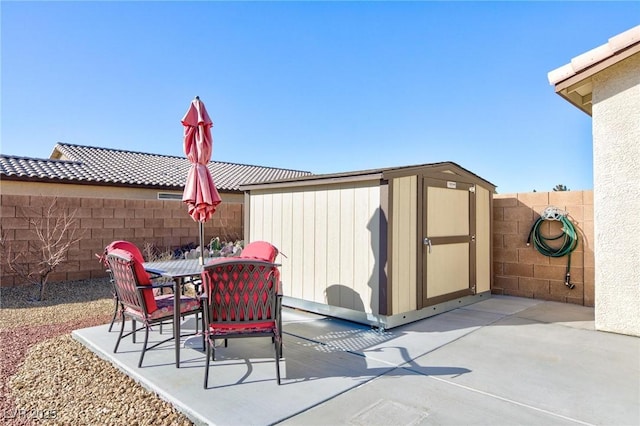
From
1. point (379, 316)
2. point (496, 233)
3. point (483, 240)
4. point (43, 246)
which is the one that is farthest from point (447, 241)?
point (43, 246)

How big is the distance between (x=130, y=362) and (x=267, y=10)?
713 centimetres

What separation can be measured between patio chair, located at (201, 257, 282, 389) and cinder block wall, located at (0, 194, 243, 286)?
20.5ft

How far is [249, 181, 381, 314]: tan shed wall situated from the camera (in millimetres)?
4805

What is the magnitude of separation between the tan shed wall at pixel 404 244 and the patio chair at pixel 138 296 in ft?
7.96

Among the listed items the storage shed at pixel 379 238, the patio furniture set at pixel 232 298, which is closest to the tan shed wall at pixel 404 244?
the storage shed at pixel 379 238

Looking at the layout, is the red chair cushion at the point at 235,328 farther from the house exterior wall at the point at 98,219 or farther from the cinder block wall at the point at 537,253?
the house exterior wall at the point at 98,219

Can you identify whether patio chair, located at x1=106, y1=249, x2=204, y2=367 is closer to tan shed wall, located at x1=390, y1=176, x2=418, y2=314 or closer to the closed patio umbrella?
the closed patio umbrella

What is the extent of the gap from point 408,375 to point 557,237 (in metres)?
4.46

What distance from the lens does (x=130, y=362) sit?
3.47 meters

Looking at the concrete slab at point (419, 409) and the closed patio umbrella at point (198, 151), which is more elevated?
the closed patio umbrella at point (198, 151)

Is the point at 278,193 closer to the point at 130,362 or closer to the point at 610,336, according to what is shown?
the point at 130,362

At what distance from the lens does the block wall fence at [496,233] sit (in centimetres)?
600

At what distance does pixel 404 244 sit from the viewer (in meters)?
Result: 4.87

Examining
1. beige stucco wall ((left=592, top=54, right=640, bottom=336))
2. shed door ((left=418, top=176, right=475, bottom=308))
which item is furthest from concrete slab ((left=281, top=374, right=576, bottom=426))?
beige stucco wall ((left=592, top=54, right=640, bottom=336))
